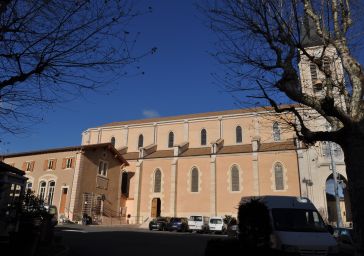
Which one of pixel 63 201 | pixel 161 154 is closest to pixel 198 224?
pixel 161 154

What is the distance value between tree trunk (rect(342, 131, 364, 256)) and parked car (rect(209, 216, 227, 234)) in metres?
24.5

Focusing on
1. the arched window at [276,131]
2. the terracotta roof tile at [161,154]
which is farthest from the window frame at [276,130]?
the terracotta roof tile at [161,154]

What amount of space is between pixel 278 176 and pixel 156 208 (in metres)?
15.1

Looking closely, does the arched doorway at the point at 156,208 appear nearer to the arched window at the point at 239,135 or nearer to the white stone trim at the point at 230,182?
the white stone trim at the point at 230,182

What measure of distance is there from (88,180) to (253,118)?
21314 millimetres

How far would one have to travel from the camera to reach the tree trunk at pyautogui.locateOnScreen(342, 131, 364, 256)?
766 centimetres

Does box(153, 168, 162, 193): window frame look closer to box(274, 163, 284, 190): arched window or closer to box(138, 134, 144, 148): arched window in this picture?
box(138, 134, 144, 148): arched window

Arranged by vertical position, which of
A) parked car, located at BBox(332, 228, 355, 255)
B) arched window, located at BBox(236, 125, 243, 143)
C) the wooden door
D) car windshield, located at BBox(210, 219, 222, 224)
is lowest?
parked car, located at BBox(332, 228, 355, 255)

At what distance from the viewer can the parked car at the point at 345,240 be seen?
15.6 metres

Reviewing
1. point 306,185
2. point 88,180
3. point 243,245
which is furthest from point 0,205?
point 306,185

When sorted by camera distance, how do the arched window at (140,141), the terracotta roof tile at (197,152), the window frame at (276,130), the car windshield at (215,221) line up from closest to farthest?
the window frame at (276,130), the car windshield at (215,221), the terracotta roof tile at (197,152), the arched window at (140,141)

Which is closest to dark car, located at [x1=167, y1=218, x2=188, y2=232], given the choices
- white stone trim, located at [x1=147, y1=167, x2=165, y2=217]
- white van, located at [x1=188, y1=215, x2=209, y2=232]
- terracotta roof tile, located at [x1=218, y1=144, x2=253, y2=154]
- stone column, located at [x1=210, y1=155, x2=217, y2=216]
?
white van, located at [x1=188, y1=215, x2=209, y2=232]

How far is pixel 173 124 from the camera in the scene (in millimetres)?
48688

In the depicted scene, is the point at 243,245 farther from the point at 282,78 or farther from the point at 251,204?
the point at 282,78
